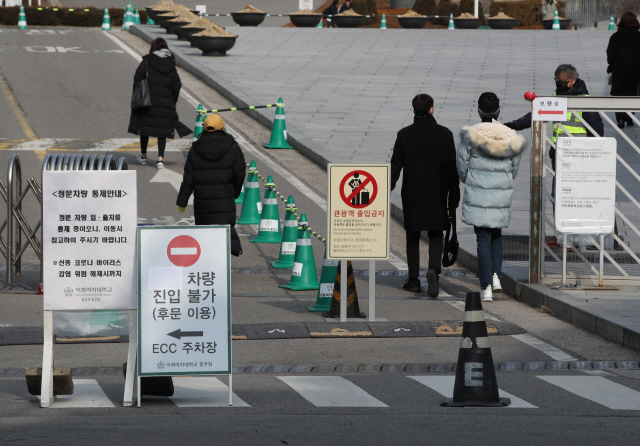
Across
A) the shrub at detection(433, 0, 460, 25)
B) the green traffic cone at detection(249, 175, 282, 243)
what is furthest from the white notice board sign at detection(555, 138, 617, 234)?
the shrub at detection(433, 0, 460, 25)

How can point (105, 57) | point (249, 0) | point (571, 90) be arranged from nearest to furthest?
1. point (571, 90)
2. point (105, 57)
3. point (249, 0)

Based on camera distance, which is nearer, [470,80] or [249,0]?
[470,80]

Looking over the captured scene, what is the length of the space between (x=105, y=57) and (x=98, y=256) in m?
22.6

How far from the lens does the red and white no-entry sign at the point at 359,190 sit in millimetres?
8812

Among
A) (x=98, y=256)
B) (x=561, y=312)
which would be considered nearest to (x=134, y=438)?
(x=98, y=256)

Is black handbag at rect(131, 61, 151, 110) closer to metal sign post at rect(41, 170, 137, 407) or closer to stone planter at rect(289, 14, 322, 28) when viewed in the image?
metal sign post at rect(41, 170, 137, 407)

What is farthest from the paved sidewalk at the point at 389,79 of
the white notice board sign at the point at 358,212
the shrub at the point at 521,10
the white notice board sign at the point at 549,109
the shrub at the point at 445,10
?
the shrub at the point at 521,10

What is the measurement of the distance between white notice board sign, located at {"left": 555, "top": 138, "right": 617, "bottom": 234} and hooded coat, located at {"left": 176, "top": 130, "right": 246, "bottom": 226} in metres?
3.09

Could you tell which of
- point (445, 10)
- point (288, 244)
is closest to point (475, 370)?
point (288, 244)

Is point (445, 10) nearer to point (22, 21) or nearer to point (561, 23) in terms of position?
point (561, 23)

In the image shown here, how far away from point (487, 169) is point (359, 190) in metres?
1.32

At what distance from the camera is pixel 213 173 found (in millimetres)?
9695

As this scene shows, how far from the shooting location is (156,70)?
15094mm

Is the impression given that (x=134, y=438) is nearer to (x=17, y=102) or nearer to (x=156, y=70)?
(x=156, y=70)
